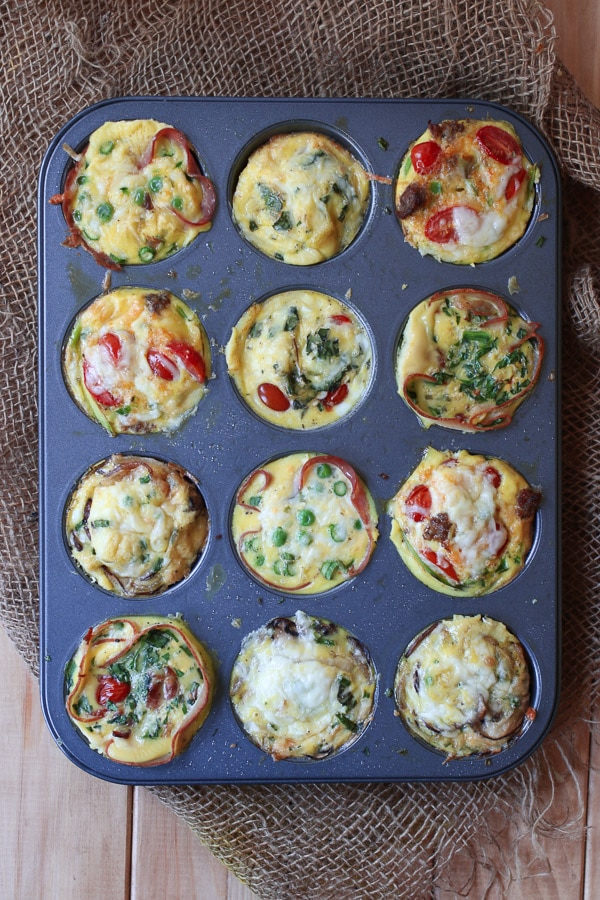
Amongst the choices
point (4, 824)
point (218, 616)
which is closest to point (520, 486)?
point (218, 616)

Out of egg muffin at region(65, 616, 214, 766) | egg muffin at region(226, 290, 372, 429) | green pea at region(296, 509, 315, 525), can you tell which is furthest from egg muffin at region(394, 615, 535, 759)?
egg muffin at region(226, 290, 372, 429)

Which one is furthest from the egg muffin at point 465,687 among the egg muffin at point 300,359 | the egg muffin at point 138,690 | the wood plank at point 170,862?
the wood plank at point 170,862

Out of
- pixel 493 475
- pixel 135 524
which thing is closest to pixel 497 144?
pixel 493 475

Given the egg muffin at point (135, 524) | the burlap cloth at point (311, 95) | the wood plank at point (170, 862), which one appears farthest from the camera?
the wood plank at point (170, 862)

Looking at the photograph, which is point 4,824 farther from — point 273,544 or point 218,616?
point 273,544

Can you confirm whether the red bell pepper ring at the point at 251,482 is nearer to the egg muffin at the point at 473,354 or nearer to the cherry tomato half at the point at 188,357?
the cherry tomato half at the point at 188,357
